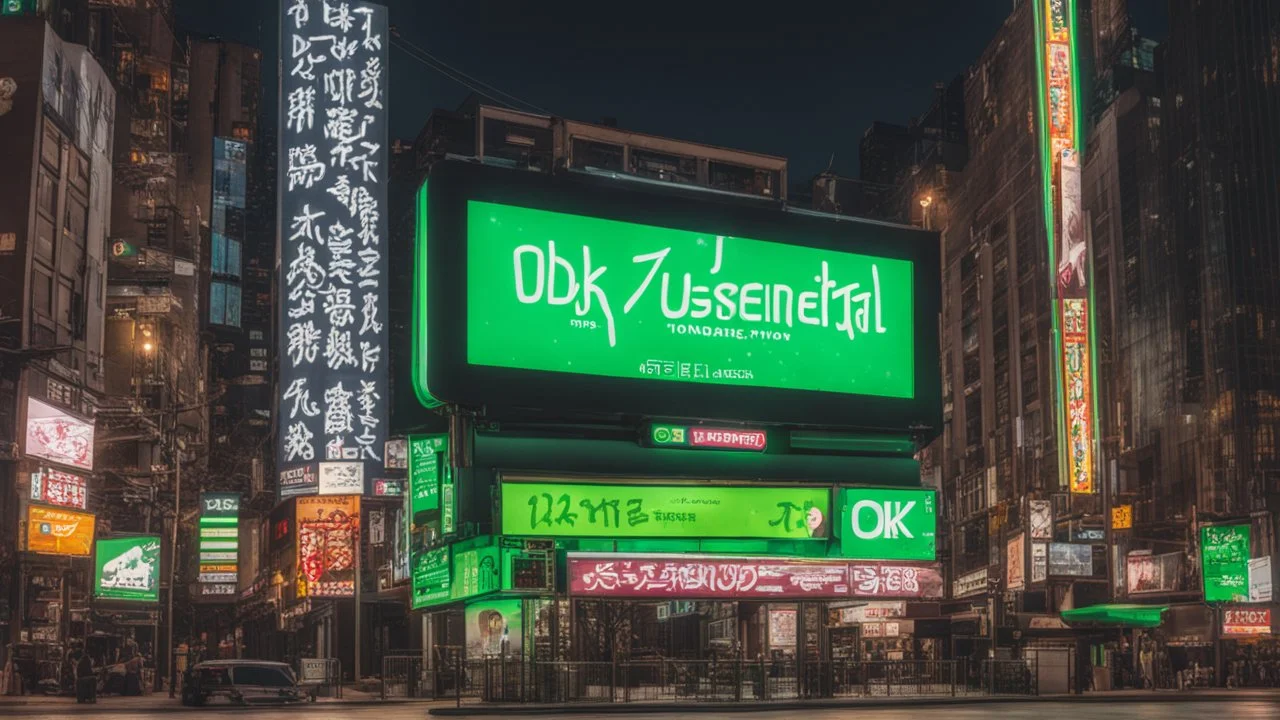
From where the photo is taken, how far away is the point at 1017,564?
59.4 m

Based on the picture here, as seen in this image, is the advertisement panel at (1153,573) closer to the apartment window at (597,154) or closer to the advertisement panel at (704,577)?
the apartment window at (597,154)

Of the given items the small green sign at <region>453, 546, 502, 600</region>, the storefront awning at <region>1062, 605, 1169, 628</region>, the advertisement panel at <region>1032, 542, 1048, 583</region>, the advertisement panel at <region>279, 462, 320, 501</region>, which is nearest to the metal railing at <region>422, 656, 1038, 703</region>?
the small green sign at <region>453, 546, 502, 600</region>

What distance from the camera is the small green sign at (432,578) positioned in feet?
104

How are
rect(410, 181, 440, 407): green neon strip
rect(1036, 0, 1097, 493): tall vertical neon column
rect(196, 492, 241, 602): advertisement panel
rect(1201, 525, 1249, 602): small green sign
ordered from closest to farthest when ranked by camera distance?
rect(410, 181, 440, 407): green neon strip
rect(1201, 525, 1249, 602): small green sign
rect(1036, 0, 1097, 493): tall vertical neon column
rect(196, 492, 241, 602): advertisement panel

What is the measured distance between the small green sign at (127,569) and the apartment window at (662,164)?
115ft

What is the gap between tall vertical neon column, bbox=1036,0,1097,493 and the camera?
62.9 metres

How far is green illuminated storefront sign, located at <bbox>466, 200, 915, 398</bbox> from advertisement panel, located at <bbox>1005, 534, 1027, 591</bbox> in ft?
87.8

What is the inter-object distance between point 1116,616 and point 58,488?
38675 mm

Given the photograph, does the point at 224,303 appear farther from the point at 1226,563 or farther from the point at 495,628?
the point at 495,628

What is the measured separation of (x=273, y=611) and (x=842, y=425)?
64.3m

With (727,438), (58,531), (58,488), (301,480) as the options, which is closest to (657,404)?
(727,438)

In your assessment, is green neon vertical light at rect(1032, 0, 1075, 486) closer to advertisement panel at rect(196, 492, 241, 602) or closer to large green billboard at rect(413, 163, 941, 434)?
large green billboard at rect(413, 163, 941, 434)

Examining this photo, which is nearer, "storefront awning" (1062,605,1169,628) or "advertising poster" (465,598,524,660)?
"advertising poster" (465,598,524,660)

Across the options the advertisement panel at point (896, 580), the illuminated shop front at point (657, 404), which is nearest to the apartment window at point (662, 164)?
the illuminated shop front at point (657, 404)
